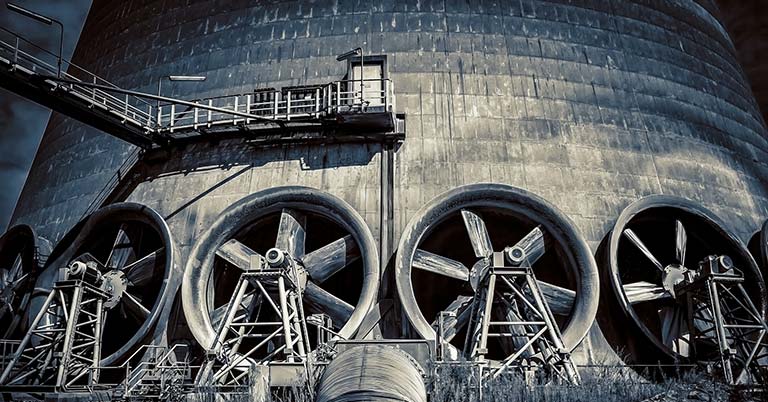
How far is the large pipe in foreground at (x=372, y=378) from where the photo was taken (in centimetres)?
1185

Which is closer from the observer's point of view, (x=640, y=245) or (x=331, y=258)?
(x=331, y=258)

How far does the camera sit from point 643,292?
21406 millimetres

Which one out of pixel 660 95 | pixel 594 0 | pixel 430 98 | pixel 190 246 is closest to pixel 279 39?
pixel 430 98

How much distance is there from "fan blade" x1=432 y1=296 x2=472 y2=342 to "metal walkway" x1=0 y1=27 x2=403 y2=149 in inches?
213

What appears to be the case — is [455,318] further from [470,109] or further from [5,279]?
[5,279]

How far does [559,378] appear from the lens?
1747cm

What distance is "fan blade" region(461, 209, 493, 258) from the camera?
20.7 m

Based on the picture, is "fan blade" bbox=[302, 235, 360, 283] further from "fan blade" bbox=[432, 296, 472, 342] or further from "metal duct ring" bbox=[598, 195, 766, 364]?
"metal duct ring" bbox=[598, 195, 766, 364]

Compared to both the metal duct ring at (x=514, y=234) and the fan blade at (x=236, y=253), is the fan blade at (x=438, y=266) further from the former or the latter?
the fan blade at (x=236, y=253)

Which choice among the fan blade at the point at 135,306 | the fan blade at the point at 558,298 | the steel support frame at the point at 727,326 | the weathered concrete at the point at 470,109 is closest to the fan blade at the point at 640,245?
the weathered concrete at the point at 470,109

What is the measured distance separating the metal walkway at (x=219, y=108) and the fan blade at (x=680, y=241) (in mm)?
8303

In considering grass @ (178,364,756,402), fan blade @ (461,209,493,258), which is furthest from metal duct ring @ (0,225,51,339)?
fan blade @ (461,209,493,258)

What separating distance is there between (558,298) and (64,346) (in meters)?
Answer: 12.8

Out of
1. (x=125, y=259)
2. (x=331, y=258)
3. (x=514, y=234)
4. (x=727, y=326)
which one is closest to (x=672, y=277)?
(x=727, y=326)
